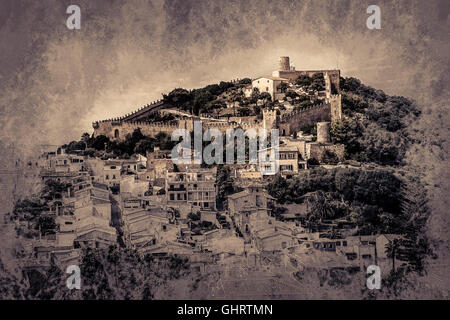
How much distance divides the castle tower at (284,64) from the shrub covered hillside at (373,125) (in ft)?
6.02

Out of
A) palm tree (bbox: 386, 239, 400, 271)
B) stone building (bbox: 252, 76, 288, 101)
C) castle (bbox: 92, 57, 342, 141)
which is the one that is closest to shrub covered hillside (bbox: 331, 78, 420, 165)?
castle (bbox: 92, 57, 342, 141)

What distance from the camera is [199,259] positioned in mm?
24312

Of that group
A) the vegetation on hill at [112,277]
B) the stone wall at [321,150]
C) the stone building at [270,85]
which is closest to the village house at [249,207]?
the vegetation on hill at [112,277]

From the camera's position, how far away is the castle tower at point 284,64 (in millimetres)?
31500

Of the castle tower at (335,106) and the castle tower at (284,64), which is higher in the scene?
the castle tower at (284,64)

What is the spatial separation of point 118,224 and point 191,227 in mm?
1615

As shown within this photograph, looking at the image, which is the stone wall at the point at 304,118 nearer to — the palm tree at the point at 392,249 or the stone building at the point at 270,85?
the stone building at the point at 270,85

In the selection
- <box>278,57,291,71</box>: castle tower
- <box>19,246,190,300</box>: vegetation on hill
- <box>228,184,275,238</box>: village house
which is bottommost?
<box>19,246,190,300</box>: vegetation on hill

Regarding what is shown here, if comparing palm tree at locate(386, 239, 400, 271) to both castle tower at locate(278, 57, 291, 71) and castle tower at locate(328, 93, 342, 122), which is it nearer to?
castle tower at locate(328, 93, 342, 122)

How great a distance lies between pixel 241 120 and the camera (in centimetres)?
2933

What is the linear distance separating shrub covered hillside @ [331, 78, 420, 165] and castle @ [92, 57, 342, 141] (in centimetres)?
39

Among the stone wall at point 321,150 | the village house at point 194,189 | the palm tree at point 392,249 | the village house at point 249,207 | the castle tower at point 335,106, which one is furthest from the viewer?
the castle tower at point 335,106

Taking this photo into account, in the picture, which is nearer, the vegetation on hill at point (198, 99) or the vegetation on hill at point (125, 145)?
the vegetation on hill at point (125, 145)

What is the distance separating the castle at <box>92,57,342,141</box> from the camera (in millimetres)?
28234
